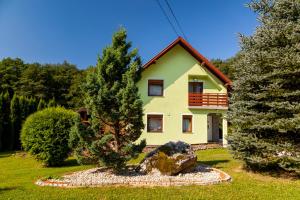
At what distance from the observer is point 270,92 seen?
392 inches

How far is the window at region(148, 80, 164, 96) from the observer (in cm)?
2122

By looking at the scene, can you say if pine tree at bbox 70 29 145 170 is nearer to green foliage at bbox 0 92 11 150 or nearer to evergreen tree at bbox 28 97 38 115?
green foliage at bbox 0 92 11 150

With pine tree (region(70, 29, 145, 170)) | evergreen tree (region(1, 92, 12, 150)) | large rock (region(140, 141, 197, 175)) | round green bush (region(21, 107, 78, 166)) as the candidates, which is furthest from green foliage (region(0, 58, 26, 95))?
large rock (region(140, 141, 197, 175))

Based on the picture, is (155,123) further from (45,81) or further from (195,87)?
(45,81)

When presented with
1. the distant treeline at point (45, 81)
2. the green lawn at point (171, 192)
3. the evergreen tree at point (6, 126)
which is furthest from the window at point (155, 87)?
the distant treeline at point (45, 81)

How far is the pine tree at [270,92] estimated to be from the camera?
9398 mm

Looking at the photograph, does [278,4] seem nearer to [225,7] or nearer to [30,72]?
[225,7]

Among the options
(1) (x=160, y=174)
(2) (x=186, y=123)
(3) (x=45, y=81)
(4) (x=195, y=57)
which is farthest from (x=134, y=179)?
(3) (x=45, y=81)

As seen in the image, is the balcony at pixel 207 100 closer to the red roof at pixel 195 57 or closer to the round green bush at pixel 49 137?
the red roof at pixel 195 57

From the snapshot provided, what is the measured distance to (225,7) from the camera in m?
Result: 13.5

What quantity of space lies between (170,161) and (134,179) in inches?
59.5

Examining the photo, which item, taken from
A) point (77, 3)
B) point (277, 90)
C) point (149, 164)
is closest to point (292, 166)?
point (277, 90)

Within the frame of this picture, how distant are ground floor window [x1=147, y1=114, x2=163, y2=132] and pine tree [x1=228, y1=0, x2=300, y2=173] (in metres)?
10.1

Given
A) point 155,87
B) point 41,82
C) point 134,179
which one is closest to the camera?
point 134,179
